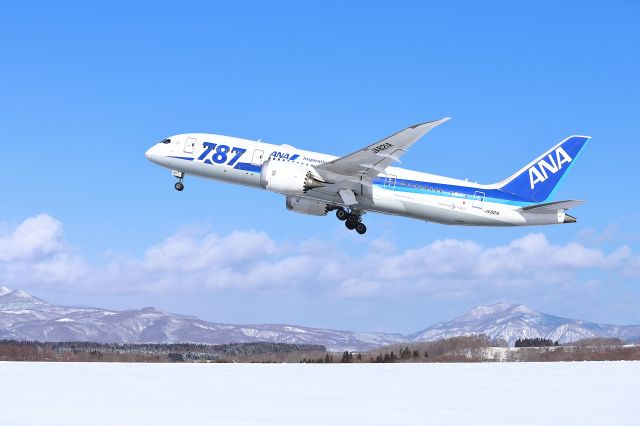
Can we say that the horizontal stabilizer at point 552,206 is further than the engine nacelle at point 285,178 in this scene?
No

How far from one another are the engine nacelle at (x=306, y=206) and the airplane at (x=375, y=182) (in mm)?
373

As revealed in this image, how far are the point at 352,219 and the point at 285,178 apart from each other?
7163 millimetres

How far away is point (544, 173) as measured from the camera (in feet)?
186

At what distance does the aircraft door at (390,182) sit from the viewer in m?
54.3

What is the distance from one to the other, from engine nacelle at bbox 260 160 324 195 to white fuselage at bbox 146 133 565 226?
0.83 metres

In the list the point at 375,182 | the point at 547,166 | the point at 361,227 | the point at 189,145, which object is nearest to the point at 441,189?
the point at 375,182

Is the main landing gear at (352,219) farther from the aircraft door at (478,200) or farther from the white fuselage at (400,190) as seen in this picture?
the aircraft door at (478,200)

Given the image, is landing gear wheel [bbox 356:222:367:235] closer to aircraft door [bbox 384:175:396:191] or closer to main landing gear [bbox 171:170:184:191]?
aircraft door [bbox 384:175:396:191]
